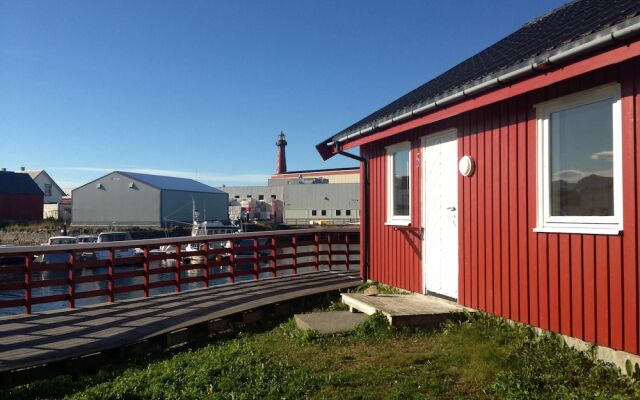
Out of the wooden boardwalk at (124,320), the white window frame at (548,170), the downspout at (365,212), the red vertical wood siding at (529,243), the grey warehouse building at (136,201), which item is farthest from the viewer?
the grey warehouse building at (136,201)

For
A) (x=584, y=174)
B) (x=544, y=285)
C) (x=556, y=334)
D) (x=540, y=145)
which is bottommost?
(x=556, y=334)

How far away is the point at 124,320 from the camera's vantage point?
6.68 metres

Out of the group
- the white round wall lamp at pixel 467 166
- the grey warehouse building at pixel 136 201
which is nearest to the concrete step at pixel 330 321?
the white round wall lamp at pixel 467 166

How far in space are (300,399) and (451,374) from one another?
1.23m

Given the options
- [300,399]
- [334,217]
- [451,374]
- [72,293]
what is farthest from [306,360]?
[334,217]

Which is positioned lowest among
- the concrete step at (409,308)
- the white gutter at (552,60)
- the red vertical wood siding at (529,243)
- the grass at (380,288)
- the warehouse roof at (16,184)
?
the grass at (380,288)

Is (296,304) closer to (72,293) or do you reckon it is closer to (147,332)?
(147,332)

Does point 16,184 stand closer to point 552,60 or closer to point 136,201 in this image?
point 136,201

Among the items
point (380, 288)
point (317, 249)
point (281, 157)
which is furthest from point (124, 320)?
point (281, 157)

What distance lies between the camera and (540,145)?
4906mm

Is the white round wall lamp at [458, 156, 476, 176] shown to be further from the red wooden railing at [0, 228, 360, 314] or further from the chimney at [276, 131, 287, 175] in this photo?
the chimney at [276, 131, 287, 175]

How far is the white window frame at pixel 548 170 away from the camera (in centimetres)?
409

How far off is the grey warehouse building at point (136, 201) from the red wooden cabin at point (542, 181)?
4559 centimetres

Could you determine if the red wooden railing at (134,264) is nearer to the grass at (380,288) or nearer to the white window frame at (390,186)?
the grass at (380,288)
